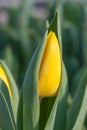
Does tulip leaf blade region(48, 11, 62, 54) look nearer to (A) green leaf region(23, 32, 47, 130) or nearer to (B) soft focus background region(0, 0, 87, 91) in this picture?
(A) green leaf region(23, 32, 47, 130)

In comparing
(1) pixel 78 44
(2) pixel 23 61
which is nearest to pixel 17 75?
(2) pixel 23 61

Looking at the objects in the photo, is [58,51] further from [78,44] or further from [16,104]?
[78,44]

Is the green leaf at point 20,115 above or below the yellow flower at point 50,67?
below

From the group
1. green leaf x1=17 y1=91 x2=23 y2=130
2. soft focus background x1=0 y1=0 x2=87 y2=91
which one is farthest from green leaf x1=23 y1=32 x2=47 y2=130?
soft focus background x1=0 y1=0 x2=87 y2=91

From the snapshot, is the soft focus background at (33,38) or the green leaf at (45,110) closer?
the green leaf at (45,110)

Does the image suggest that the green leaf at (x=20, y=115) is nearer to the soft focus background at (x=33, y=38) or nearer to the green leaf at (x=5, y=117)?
the green leaf at (x=5, y=117)

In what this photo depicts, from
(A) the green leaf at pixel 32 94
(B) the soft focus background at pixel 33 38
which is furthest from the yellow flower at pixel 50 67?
(B) the soft focus background at pixel 33 38
